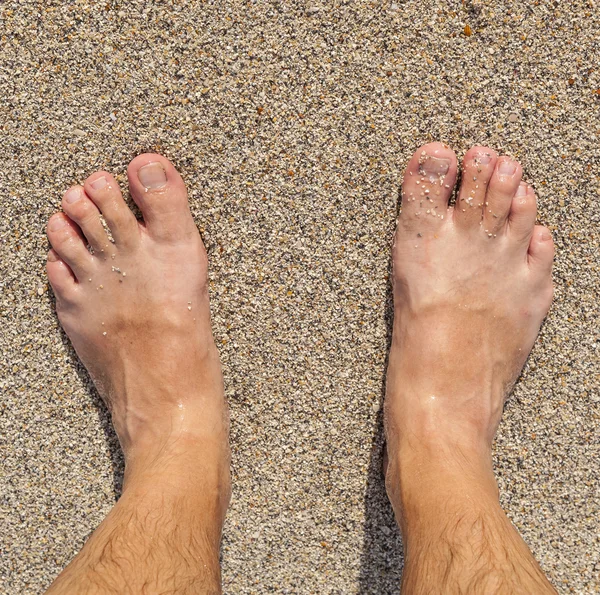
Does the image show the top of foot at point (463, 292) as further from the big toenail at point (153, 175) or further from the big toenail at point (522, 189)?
the big toenail at point (153, 175)

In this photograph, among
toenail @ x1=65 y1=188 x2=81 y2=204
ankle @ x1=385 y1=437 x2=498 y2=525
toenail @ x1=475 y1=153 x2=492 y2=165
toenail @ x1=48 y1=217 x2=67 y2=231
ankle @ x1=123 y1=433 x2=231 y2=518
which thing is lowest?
ankle @ x1=385 y1=437 x2=498 y2=525

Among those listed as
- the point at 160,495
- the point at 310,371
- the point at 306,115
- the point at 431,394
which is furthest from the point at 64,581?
the point at 306,115

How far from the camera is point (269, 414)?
152 cm

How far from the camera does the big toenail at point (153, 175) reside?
4.58 feet

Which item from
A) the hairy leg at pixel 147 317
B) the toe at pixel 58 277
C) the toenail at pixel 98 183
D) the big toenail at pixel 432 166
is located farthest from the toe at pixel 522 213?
the toe at pixel 58 277

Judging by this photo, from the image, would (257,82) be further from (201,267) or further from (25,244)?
(25,244)

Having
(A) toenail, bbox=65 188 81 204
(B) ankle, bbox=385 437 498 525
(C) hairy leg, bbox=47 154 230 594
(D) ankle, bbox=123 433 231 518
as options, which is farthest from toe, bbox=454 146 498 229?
(A) toenail, bbox=65 188 81 204

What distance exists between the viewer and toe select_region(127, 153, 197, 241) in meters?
1.40

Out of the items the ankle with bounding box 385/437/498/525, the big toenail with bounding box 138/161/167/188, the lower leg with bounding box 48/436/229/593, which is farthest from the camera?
the big toenail with bounding box 138/161/167/188

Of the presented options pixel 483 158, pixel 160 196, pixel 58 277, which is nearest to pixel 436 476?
pixel 483 158

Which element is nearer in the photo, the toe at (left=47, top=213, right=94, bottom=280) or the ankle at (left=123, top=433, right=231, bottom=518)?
the ankle at (left=123, top=433, right=231, bottom=518)

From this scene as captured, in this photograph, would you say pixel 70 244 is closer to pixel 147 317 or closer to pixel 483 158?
pixel 147 317

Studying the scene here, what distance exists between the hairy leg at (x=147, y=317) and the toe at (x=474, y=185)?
2.47 feet

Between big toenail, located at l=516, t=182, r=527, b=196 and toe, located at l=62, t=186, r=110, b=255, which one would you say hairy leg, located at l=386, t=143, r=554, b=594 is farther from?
toe, located at l=62, t=186, r=110, b=255
